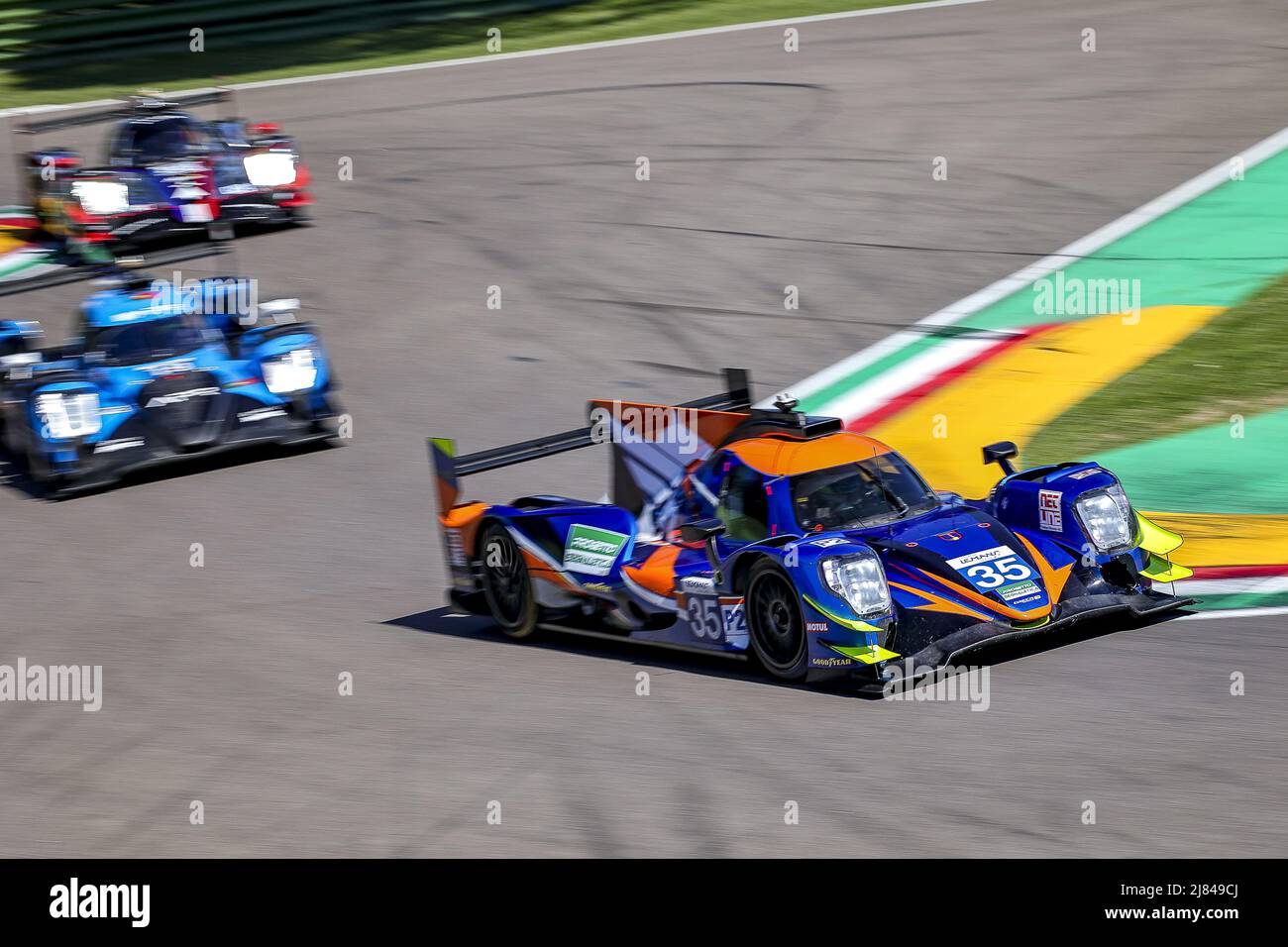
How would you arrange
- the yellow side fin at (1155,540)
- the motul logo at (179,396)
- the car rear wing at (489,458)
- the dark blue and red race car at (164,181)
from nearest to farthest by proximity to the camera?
1. the yellow side fin at (1155,540)
2. the car rear wing at (489,458)
3. the motul logo at (179,396)
4. the dark blue and red race car at (164,181)

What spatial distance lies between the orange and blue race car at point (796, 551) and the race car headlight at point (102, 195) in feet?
34.9

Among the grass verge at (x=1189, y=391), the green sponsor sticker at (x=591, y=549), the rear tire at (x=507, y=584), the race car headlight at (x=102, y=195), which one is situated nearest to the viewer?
the green sponsor sticker at (x=591, y=549)

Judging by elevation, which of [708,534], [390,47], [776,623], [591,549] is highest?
[390,47]

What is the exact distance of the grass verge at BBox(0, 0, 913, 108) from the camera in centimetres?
2791

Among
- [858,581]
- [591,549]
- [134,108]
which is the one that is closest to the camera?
[858,581]

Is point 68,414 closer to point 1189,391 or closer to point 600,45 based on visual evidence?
point 1189,391

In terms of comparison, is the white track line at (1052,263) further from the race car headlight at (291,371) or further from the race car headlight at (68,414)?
the race car headlight at (68,414)

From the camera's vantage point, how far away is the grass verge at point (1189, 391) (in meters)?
12.7

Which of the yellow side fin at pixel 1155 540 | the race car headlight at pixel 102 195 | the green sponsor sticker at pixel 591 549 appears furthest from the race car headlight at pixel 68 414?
the yellow side fin at pixel 1155 540

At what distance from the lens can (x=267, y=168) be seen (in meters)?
20.0

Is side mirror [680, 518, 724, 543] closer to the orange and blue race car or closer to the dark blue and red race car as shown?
the orange and blue race car

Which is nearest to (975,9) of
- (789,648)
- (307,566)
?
(307,566)

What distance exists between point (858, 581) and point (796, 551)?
360 millimetres

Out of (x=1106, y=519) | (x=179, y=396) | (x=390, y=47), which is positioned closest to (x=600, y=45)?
(x=390, y=47)
